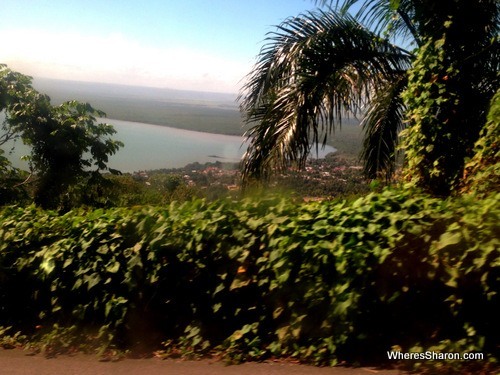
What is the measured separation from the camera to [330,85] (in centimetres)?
757

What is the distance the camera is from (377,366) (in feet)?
12.2

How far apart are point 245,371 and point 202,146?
459 inches

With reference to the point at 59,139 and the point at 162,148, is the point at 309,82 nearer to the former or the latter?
the point at 59,139

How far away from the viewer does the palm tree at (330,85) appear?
7418 millimetres

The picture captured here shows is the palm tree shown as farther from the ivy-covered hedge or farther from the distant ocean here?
the ivy-covered hedge

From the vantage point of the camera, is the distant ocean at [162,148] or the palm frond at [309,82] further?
the distant ocean at [162,148]

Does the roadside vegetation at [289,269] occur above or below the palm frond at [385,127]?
below

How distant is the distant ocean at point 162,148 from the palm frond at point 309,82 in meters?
0.90

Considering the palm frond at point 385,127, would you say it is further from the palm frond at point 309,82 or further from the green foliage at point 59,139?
the green foliage at point 59,139

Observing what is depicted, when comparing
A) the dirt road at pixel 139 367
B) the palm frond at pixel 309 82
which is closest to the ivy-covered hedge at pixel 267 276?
the dirt road at pixel 139 367

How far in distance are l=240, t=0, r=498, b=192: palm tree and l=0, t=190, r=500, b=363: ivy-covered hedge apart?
3163mm

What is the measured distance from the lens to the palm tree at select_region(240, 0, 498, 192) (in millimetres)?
7418

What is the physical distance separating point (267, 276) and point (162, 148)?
10.5m

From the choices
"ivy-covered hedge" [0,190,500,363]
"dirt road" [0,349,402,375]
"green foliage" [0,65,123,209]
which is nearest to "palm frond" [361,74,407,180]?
"ivy-covered hedge" [0,190,500,363]
